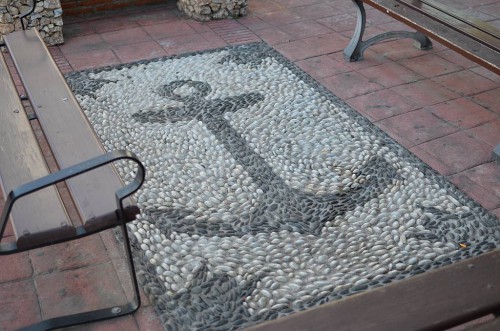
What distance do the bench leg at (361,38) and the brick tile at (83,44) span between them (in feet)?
5.82

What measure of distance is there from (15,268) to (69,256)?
0.72ft

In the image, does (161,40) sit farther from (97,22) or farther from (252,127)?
(252,127)

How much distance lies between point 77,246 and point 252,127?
52.0 inches

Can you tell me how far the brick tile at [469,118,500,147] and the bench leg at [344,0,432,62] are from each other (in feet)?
3.75

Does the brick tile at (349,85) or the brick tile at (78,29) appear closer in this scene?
the brick tile at (349,85)

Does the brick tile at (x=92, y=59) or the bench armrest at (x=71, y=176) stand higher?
the bench armrest at (x=71, y=176)

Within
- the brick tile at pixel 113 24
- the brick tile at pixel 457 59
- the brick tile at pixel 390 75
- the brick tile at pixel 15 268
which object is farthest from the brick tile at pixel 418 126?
the brick tile at pixel 113 24

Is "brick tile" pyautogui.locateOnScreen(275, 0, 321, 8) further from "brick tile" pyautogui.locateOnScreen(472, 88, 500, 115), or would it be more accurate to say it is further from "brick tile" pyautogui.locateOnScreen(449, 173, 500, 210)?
"brick tile" pyautogui.locateOnScreen(449, 173, 500, 210)

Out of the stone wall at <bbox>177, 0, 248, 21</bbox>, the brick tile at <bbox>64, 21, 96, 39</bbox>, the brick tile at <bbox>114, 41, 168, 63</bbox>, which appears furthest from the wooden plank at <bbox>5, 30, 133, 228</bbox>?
the stone wall at <bbox>177, 0, 248, 21</bbox>

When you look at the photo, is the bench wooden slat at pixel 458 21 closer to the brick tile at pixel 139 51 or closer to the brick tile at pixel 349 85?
the brick tile at pixel 349 85

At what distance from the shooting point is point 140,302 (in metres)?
2.51

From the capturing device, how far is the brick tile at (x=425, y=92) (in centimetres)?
408

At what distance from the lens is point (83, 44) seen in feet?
16.2

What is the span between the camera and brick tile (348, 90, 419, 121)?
3934mm
